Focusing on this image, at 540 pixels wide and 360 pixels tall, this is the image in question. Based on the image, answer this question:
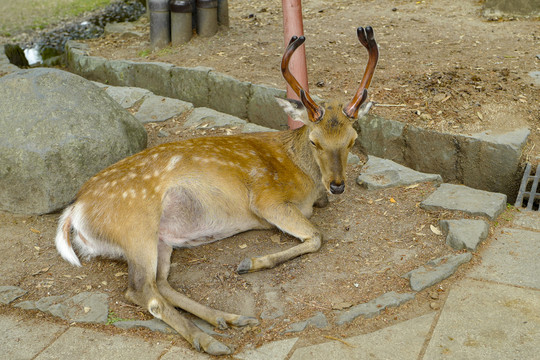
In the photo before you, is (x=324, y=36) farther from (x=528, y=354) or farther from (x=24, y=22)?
(x=24, y=22)

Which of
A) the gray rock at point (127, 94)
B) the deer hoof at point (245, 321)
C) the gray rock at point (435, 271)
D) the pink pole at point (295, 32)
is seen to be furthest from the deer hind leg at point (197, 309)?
the gray rock at point (127, 94)

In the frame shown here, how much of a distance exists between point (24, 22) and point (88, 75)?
4.49m

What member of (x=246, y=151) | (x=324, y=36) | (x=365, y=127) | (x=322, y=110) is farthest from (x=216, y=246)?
(x=324, y=36)

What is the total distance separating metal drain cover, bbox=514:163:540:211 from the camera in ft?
15.7

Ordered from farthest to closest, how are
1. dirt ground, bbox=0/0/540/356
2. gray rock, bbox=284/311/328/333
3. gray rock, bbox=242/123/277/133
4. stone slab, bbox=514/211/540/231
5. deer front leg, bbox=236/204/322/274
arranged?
gray rock, bbox=242/123/277/133, stone slab, bbox=514/211/540/231, deer front leg, bbox=236/204/322/274, dirt ground, bbox=0/0/540/356, gray rock, bbox=284/311/328/333

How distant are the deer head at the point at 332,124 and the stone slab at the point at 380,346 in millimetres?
1103

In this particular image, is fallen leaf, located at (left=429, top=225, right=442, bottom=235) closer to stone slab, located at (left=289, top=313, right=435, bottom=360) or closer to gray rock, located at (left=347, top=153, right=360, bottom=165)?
→ stone slab, located at (left=289, top=313, right=435, bottom=360)

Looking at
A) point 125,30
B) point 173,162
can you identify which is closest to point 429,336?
point 173,162

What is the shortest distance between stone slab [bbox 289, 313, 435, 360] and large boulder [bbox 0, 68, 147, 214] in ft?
7.90

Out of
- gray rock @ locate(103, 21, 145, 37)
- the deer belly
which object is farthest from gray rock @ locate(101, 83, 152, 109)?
the deer belly

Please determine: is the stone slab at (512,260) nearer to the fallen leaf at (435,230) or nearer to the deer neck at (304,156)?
the fallen leaf at (435,230)

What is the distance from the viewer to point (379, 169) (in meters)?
5.18

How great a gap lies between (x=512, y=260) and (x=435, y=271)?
22.2 inches

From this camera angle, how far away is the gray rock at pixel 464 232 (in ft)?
13.4
